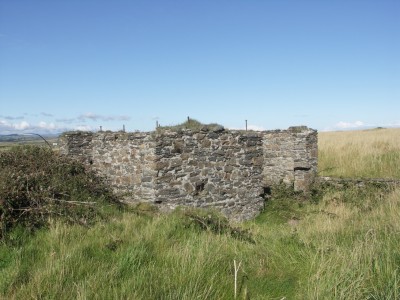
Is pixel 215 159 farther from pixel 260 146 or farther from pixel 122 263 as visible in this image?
pixel 122 263

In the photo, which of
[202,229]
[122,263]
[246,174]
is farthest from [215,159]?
[122,263]

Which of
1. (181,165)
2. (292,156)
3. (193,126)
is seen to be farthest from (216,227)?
(292,156)

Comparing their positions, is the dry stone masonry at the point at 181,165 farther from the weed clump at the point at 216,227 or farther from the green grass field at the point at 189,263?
the green grass field at the point at 189,263

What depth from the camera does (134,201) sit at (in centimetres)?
1011

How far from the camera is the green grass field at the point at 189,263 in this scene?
384 cm

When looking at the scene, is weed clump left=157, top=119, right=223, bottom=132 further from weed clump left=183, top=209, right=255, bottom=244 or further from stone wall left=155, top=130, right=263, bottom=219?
weed clump left=183, top=209, right=255, bottom=244

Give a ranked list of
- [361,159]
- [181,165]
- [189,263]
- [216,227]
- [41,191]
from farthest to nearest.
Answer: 1. [361,159]
2. [181,165]
3. [41,191]
4. [216,227]
5. [189,263]

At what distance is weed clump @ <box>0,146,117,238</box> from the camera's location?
6.18 m

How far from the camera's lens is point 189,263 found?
14.6 ft

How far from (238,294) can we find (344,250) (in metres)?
1.46

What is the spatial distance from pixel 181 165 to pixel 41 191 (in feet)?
12.6

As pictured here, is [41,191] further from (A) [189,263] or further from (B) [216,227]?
(A) [189,263]

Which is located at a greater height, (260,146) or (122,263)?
(260,146)

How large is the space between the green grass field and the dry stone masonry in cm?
339
